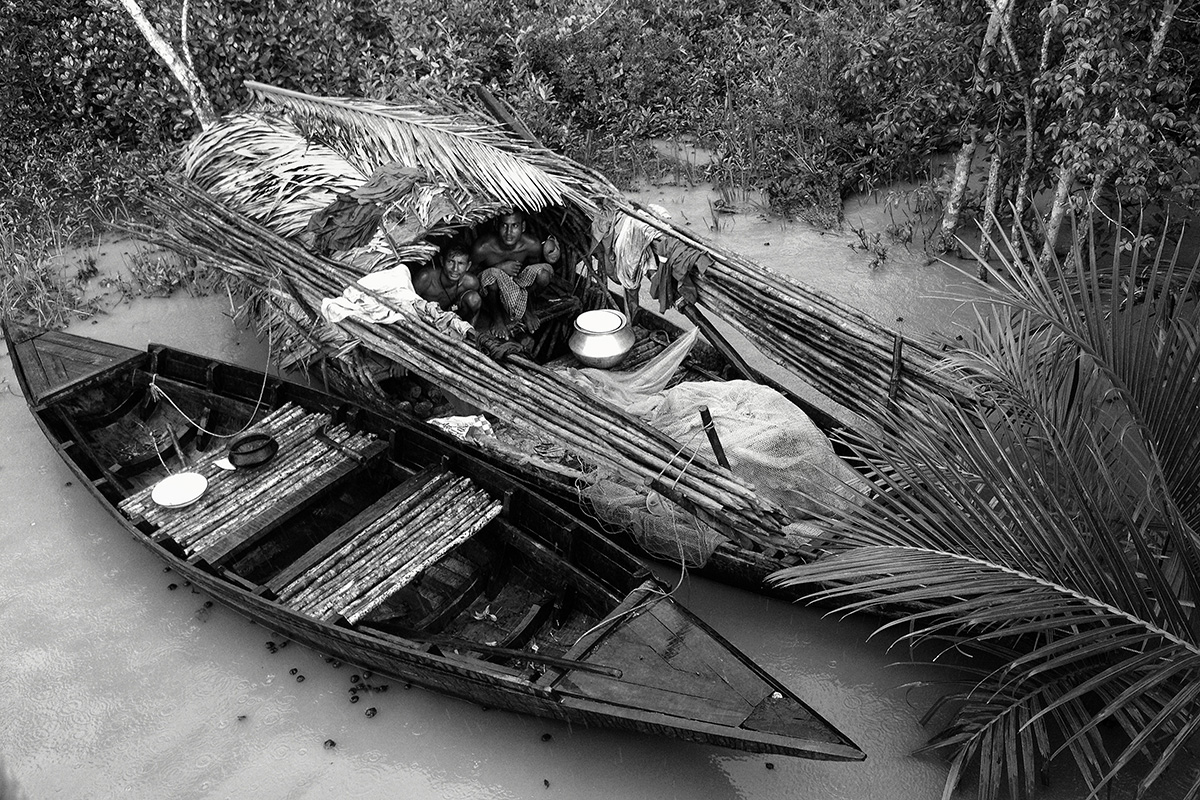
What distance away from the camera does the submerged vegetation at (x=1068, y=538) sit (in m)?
2.55

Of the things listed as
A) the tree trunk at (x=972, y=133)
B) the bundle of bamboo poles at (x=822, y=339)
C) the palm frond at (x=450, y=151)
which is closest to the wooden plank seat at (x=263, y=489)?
the palm frond at (x=450, y=151)

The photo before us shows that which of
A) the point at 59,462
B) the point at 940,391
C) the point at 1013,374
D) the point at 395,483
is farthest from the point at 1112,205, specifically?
the point at 59,462

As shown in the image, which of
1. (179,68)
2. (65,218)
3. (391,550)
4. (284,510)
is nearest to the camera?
(391,550)

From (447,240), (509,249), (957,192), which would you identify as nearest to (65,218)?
(447,240)

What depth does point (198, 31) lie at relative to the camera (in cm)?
809

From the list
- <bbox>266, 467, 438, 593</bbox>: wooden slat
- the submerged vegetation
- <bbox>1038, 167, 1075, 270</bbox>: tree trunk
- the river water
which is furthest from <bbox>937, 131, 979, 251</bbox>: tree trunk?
<bbox>266, 467, 438, 593</bbox>: wooden slat

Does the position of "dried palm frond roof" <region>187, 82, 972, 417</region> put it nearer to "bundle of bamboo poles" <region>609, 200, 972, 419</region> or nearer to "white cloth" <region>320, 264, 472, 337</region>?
"bundle of bamboo poles" <region>609, 200, 972, 419</region>

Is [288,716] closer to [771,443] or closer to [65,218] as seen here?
→ [771,443]

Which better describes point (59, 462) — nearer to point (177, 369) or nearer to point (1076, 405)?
point (177, 369)

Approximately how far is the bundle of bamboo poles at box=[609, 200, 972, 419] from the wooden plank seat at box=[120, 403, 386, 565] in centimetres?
204

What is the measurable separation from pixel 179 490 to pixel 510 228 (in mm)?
2378

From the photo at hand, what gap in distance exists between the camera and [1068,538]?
2678mm

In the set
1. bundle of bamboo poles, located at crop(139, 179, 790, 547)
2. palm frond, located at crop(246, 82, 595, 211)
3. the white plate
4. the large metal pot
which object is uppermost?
palm frond, located at crop(246, 82, 595, 211)

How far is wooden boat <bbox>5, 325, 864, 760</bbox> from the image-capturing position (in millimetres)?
3656
